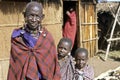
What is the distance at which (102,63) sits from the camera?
11797mm

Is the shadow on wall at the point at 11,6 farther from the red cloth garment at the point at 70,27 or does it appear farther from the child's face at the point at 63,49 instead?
the child's face at the point at 63,49

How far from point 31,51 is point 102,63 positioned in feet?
28.5

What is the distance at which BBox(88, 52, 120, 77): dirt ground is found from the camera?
1062 centimetres

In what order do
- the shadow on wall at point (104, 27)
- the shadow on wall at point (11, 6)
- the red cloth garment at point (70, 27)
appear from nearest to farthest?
the shadow on wall at point (11, 6) → the red cloth garment at point (70, 27) → the shadow on wall at point (104, 27)

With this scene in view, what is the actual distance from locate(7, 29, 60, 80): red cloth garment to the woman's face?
0.11 meters

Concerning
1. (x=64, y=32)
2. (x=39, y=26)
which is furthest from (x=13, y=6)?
(x=39, y=26)

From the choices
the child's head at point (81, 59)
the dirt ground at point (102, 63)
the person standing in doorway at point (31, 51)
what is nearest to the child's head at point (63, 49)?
the child's head at point (81, 59)

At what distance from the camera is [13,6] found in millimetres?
8414

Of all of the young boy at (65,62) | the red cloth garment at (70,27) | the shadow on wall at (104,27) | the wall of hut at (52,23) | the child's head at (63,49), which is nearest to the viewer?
the young boy at (65,62)

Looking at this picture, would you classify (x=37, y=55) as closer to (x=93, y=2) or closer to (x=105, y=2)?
(x=93, y=2)

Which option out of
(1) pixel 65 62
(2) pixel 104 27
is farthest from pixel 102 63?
(1) pixel 65 62

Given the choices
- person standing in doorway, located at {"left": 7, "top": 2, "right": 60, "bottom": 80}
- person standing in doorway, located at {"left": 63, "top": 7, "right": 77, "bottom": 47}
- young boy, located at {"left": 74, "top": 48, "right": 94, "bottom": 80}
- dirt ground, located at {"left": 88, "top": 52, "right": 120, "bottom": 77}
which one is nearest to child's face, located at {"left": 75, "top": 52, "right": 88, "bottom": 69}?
young boy, located at {"left": 74, "top": 48, "right": 94, "bottom": 80}

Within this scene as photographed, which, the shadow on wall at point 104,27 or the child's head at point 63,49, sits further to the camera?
the shadow on wall at point 104,27

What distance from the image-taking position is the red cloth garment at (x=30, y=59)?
130 inches
